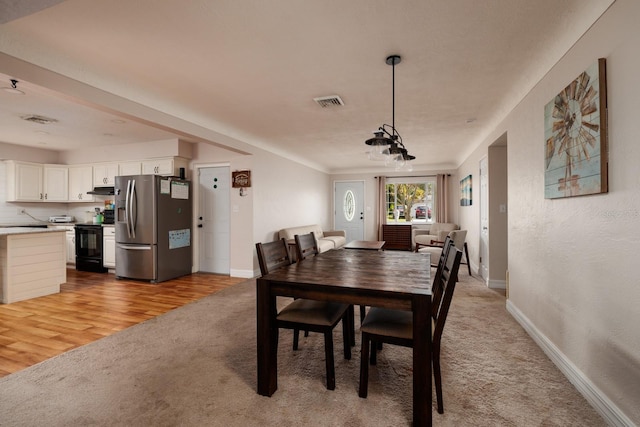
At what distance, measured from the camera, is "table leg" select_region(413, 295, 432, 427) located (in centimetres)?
155

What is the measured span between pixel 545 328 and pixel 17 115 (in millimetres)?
6508

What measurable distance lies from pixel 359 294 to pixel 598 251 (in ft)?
4.71

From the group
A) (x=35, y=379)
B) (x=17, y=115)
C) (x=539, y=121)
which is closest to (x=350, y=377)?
(x=35, y=379)

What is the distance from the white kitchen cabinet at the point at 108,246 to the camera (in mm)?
5422

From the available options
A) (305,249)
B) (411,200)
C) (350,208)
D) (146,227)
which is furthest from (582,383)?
(350,208)

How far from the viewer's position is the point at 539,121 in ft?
8.54

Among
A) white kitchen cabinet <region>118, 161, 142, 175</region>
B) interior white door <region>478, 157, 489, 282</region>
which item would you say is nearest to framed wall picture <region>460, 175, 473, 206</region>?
interior white door <region>478, 157, 489, 282</region>

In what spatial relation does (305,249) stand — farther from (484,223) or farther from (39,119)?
(39,119)

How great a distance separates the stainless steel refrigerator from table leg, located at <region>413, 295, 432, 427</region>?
14.7 ft

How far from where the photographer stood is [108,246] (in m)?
5.47

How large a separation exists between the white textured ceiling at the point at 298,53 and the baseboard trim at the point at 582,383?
7.31 ft

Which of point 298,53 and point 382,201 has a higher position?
point 298,53

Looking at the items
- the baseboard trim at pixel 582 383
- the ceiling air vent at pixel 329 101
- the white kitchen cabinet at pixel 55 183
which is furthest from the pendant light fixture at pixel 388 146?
the white kitchen cabinet at pixel 55 183

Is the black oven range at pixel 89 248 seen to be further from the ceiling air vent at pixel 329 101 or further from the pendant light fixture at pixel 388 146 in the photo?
the pendant light fixture at pixel 388 146
